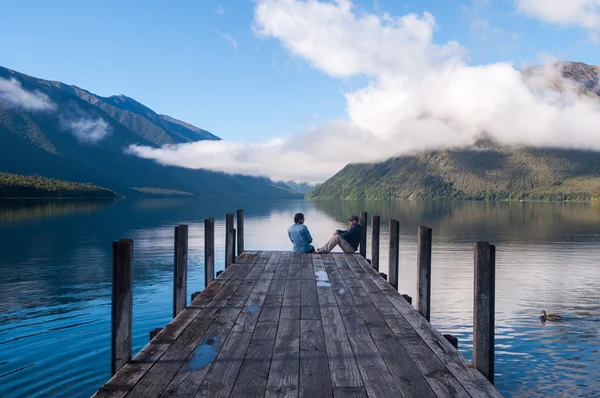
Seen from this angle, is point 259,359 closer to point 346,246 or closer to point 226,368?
point 226,368

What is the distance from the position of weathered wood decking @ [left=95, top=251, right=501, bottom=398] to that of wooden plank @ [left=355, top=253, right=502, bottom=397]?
0.04ft

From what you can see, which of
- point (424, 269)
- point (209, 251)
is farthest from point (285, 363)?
point (209, 251)

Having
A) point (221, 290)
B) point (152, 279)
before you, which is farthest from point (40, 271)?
point (221, 290)

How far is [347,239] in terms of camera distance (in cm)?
1891

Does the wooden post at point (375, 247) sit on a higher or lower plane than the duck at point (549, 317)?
higher

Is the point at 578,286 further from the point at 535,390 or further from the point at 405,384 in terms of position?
the point at 405,384

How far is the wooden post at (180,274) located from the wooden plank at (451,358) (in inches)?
176

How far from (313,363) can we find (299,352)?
1.56 ft

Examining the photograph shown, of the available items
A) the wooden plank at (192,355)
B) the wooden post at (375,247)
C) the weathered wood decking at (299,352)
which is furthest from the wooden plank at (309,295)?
the wooden post at (375,247)

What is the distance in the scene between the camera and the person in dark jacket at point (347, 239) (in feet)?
60.7

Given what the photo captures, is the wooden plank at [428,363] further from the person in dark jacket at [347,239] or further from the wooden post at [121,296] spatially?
the person in dark jacket at [347,239]

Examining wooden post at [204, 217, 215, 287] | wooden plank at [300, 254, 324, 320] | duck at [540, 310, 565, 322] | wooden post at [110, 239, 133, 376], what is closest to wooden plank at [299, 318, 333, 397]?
wooden plank at [300, 254, 324, 320]

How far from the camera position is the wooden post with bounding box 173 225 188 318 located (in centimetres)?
1082

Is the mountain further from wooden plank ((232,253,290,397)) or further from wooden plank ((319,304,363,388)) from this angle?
wooden plank ((319,304,363,388))
